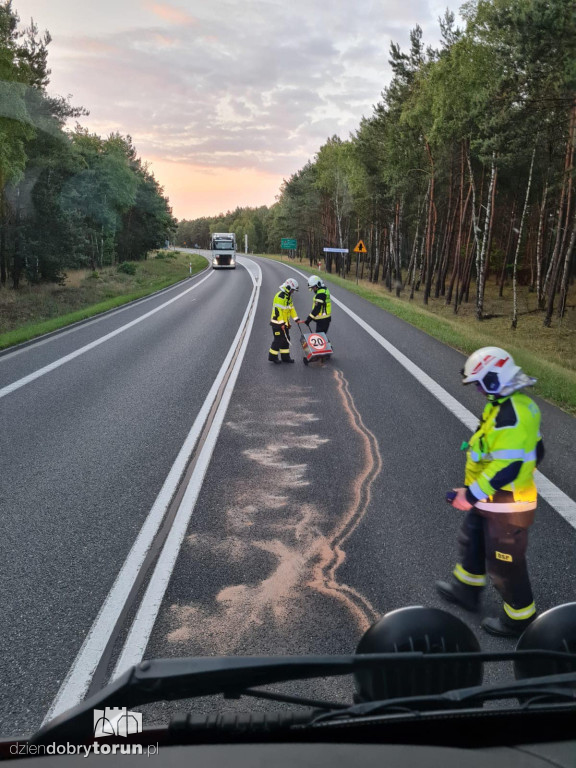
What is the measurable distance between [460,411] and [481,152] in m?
19.7

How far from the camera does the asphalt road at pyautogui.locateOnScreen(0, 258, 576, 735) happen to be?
141 inches

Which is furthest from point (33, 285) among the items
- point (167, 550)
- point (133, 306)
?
point (167, 550)

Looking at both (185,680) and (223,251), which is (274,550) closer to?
(185,680)

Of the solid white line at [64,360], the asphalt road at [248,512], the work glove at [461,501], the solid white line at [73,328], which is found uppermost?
the work glove at [461,501]

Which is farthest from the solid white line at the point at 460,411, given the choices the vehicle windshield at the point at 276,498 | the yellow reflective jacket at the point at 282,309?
the yellow reflective jacket at the point at 282,309

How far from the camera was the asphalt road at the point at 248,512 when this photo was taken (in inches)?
141

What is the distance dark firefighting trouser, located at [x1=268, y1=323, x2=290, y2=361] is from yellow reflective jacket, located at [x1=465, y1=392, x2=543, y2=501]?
856 centimetres

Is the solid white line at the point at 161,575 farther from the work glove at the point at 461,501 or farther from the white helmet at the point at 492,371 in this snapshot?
the white helmet at the point at 492,371

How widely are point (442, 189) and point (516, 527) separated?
40871 mm

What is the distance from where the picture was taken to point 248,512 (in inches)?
207

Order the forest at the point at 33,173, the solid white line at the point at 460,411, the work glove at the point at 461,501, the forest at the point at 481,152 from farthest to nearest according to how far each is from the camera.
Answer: the forest at the point at 33,173, the forest at the point at 481,152, the solid white line at the point at 460,411, the work glove at the point at 461,501

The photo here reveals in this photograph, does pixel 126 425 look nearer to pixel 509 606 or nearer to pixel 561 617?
pixel 509 606

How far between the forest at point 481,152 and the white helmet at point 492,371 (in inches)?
653

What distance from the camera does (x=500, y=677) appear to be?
3.19 meters
